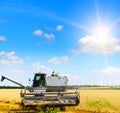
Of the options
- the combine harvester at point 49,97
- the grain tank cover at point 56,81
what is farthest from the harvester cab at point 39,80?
the combine harvester at point 49,97

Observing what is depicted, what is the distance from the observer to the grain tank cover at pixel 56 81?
23.1 metres

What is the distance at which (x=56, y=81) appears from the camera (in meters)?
23.5

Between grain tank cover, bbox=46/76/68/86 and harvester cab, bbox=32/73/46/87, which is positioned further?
grain tank cover, bbox=46/76/68/86

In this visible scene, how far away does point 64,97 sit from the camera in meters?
19.0

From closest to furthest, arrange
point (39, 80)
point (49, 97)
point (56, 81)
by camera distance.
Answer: point (49, 97), point (39, 80), point (56, 81)

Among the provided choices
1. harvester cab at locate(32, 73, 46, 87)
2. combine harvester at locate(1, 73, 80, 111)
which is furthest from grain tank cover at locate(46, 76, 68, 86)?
combine harvester at locate(1, 73, 80, 111)

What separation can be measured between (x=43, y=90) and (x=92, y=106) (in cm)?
458

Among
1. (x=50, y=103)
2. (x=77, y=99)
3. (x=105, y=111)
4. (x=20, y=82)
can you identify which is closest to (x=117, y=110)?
(x=105, y=111)

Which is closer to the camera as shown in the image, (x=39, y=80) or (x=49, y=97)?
(x=49, y=97)

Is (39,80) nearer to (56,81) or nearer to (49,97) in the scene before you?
(56,81)

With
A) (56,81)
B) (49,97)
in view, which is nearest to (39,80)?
(56,81)

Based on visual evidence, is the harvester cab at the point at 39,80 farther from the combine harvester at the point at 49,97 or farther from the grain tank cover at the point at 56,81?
the combine harvester at the point at 49,97

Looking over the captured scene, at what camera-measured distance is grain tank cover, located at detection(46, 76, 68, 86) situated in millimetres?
23141

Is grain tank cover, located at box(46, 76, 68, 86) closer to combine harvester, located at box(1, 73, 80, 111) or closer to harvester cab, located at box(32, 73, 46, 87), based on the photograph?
harvester cab, located at box(32, 73, 46, 87)
